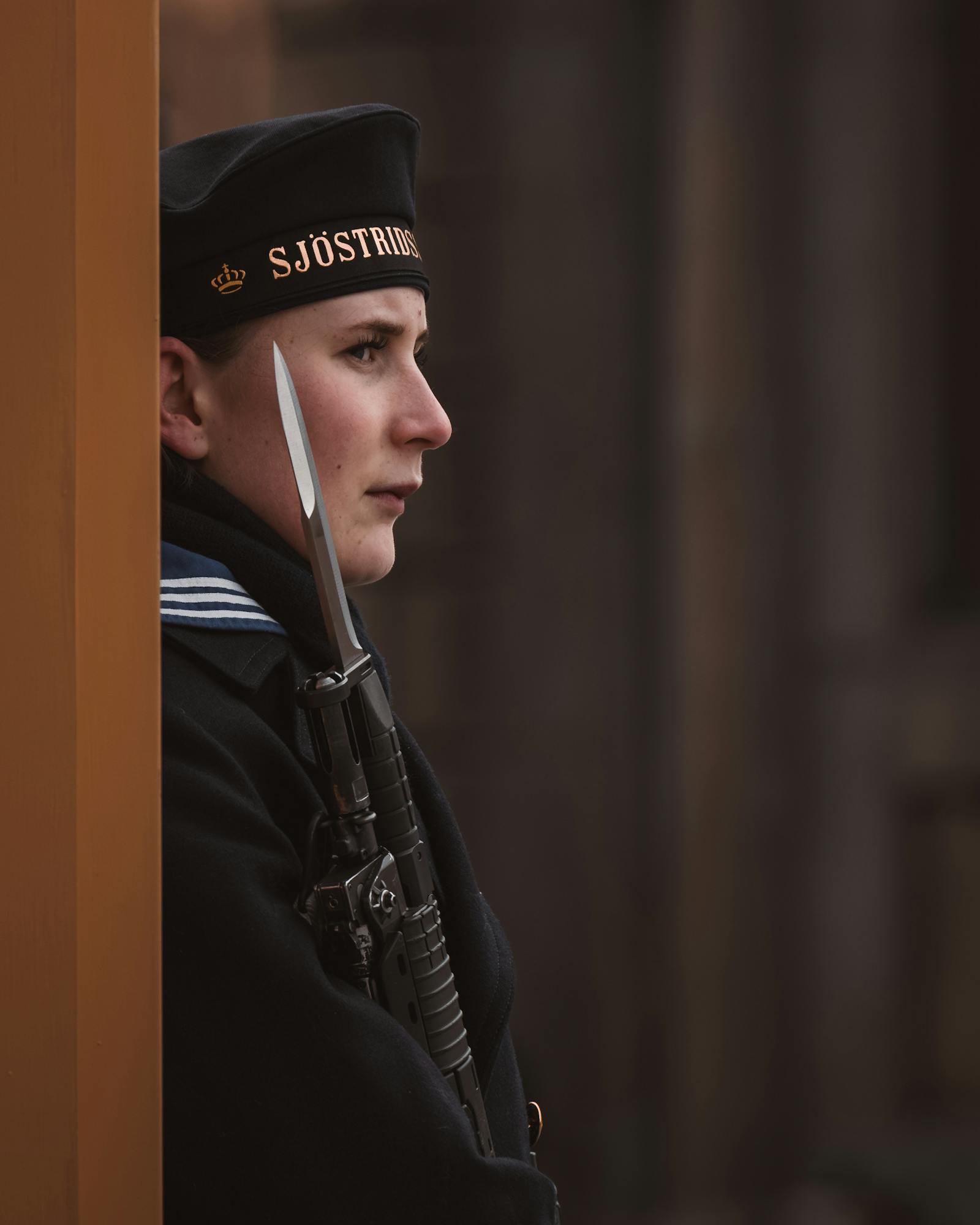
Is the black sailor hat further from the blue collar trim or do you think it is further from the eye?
the blue collar trim

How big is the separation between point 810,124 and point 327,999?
5.59ft

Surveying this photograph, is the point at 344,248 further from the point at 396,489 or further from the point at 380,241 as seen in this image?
the point at 396,489

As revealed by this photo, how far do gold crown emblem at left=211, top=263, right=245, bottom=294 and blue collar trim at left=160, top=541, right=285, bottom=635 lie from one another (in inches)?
6.7

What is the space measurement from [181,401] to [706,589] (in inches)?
48.8

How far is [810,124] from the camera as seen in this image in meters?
2.03

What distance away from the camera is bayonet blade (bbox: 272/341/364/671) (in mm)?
765

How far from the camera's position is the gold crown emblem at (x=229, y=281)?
0.88 m

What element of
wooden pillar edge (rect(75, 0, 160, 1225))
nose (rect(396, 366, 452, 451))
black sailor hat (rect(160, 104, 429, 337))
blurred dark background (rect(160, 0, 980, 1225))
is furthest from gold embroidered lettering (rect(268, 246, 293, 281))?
blurred dark background (rect(160, 0, 980, 1225))

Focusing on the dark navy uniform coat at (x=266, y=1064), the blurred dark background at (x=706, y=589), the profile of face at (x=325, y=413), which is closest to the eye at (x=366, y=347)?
the profile of face at (x=325, y=413)

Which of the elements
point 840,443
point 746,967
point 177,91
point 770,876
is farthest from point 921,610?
point 177,91

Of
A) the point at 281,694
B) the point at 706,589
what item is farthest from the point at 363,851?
the point at 706,589

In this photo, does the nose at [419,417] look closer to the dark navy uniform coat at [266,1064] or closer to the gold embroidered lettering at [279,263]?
the gold embroidered lettering at [279,263]

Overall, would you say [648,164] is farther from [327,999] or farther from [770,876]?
[327,999]

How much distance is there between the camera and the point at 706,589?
204 centimetres
